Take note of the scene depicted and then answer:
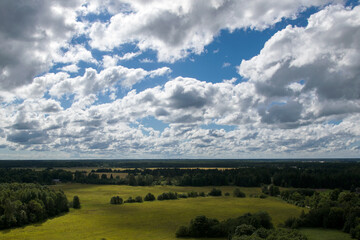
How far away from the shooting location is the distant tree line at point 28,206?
84438 millimetres

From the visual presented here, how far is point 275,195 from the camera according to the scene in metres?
149

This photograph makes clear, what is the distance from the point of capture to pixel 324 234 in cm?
7306

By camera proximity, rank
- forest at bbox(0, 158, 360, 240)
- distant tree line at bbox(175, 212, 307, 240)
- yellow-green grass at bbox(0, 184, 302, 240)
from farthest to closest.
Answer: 1. yellow-green grass at bbox(0, 184, 302, 240)
2. forest at bbox(0, 158, 360, 240)
3. distant tree line at bbox(175, 212, 307, 240)

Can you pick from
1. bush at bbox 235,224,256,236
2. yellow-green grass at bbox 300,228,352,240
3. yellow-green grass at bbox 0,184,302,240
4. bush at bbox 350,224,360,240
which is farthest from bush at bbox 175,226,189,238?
bush at bbox 350,224,360,240

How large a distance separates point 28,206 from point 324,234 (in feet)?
287

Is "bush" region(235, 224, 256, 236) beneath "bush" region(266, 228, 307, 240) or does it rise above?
beneath

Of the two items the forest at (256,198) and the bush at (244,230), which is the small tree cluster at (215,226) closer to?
the forest at (256,198)

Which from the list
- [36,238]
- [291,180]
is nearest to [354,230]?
[36,238]

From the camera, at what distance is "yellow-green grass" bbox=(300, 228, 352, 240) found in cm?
6919

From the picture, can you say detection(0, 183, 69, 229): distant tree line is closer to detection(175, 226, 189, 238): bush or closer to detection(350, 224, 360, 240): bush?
detection(175, 226, 189, 238): bush

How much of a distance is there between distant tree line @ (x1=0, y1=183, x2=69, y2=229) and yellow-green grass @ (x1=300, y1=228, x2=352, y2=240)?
8032 cm

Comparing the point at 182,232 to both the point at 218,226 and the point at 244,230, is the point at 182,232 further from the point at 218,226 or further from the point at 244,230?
the point at 244,230

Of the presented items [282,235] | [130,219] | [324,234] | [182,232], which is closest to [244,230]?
[282,235]

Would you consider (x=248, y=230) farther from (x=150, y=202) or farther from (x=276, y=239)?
(x=150, y=202)
